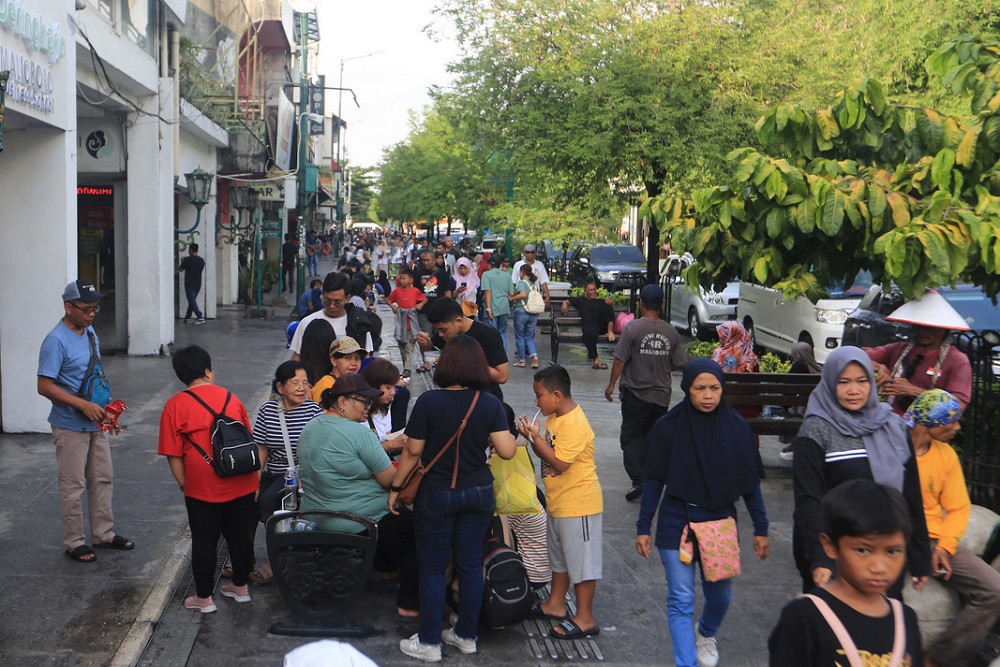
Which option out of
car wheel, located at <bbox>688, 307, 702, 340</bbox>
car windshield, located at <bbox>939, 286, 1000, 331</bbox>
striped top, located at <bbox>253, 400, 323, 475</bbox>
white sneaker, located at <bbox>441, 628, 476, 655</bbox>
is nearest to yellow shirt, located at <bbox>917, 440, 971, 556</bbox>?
white sneaker, located at <bbox>441, 628, 476, 655</bbox>

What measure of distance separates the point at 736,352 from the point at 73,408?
6342mm

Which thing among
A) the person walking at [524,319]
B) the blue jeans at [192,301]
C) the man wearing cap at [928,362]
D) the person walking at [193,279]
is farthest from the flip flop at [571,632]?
the blue jeans at [192,301]

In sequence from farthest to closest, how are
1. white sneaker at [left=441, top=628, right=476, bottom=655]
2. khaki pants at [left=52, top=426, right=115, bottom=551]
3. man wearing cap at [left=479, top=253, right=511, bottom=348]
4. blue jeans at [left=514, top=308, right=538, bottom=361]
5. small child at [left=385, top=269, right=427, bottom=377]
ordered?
blue jeans at [left=514, top=308, right=538, bottom=361] < man wearing cap at [left=479, top=253, right=511, bottom=348] < small child at [left=385, top=269, right=427, bottom=377] < khaki pants at [left=52, top=426, right=115, bottom=551] < white sneaker at [left=441, top=628, right=476, bottom=655]

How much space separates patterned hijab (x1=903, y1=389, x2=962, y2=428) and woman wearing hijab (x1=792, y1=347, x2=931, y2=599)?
0.28 metres

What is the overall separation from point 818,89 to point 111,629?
679 inches

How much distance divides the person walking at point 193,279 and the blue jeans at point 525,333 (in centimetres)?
776

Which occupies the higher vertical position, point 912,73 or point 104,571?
point 912,73

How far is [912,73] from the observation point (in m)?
25.6

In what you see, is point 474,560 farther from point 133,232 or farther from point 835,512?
point 133,232

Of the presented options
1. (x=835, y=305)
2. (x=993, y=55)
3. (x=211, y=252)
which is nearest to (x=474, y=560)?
(x=993, y=55)

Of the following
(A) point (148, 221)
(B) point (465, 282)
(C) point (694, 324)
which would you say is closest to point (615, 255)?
(C) point (694, 324)

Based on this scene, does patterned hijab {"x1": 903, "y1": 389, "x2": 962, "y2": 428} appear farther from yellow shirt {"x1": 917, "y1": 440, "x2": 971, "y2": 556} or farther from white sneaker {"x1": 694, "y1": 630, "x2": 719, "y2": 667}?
white sneaker {"x1": 694, "y1": 630, "x2": 719, "y2": 667}

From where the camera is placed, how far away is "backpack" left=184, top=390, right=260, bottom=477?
5.97 meters

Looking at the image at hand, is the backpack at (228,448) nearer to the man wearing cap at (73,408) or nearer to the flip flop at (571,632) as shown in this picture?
the man wearing cap at (73,408)
